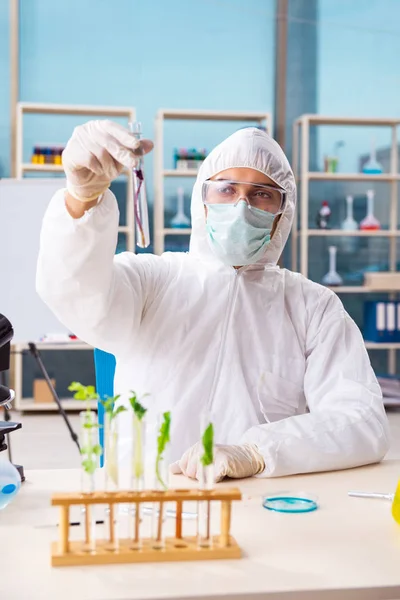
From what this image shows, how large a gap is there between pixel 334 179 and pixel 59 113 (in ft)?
7.12

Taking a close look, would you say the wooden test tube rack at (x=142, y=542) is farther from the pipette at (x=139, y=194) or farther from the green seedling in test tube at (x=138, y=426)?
the pipette at (x=139, y=194)

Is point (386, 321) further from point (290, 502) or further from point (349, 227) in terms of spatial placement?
point (290, 502)

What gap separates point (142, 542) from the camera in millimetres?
1077

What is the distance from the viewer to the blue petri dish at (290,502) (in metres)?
1.29

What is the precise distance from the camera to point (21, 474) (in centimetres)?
145

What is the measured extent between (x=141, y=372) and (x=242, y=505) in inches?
25.8

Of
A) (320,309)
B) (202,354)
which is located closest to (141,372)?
(202,354)

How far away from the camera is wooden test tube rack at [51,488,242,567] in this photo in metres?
1.04

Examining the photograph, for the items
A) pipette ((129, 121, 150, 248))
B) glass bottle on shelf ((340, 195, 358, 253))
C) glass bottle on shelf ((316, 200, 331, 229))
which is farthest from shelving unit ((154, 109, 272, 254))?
pipette ((129, 121, 150, 248))

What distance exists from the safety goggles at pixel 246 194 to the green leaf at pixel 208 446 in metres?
0.91

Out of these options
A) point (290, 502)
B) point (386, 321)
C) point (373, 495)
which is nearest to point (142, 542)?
point (290, 502)

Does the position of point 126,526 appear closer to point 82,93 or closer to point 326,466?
point 326,466

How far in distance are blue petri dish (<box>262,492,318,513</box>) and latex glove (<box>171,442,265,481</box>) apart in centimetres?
11

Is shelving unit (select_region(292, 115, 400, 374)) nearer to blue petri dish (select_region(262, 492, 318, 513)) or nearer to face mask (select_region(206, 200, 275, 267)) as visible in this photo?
face mask (select_region(206, 200, 275, 267))
